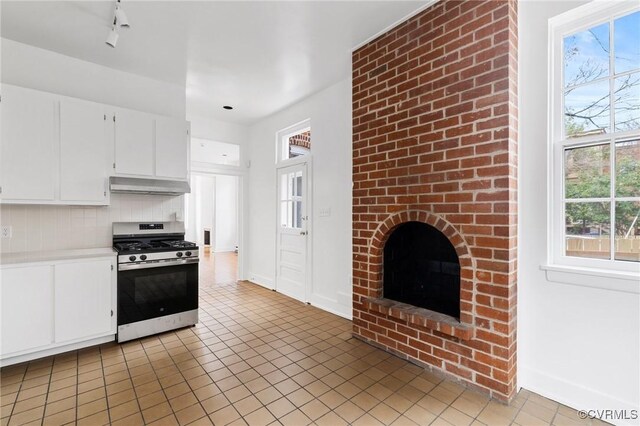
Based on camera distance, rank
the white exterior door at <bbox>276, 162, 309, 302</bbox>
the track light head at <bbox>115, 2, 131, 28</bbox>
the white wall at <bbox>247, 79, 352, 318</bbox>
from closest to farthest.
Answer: the track light head at <bbox>115, 2, 131, 28</bbox>
the white wall at <bbox>247, 79, 352, 318</bbox>
the white exterior door at <bbox>276, 162, 309, 302</bbox>

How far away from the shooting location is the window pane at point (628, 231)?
1.72 m

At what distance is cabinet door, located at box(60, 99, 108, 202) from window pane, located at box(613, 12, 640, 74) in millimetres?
4213

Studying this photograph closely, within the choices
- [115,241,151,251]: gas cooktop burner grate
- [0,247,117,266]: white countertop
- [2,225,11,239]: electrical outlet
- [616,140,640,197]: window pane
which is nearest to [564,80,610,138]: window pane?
[616,140,640,197]: window pane

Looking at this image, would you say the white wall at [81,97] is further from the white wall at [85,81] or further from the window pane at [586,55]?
the window pane at [586,55]

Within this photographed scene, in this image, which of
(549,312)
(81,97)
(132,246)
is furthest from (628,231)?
(81,97)

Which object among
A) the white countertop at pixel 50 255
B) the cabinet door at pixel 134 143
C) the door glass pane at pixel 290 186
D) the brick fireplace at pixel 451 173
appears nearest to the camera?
the brick fireplace at pixel 451 173

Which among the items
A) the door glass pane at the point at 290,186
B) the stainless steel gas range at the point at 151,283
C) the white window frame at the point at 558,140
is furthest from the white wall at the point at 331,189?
the white window frame at the point at 558,140

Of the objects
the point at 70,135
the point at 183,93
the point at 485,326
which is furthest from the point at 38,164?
the point at 485,326

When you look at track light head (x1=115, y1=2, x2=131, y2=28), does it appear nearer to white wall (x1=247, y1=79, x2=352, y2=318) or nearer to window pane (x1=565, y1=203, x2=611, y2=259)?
white wall (x1=247, y1=79, x2=352, y2=318)

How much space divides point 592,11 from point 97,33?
12.7ft

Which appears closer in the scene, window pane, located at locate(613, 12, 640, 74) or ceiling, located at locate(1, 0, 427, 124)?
window pane, located at locate(613, 12, 640, 74)

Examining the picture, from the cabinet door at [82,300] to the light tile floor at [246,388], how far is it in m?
0.25

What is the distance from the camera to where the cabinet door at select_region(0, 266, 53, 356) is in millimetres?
2309

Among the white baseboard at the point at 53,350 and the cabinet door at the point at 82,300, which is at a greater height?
the cabinet door at the point at 82,300
